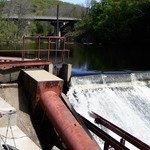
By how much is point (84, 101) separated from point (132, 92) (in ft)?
9.76

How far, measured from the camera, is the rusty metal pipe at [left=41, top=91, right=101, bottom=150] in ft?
30.2

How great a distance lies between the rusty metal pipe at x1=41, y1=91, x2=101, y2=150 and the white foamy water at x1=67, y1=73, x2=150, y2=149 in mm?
3578

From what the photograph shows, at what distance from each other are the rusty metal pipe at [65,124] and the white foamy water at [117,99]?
3.58 m

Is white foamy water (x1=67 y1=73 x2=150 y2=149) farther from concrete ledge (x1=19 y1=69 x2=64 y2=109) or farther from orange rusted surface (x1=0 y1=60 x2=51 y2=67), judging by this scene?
concrete ledge (x1=19 y1=69 x2=64 y2=109)

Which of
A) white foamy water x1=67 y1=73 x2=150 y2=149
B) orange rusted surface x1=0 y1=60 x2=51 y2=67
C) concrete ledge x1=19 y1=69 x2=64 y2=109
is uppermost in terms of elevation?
orange rusted surface x1=0 y1=60 x2=51 y2=67

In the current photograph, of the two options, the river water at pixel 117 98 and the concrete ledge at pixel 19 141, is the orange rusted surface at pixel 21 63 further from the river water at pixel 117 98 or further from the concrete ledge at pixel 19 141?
the concrete ledge at pixel 19 141

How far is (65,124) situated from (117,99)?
21.8ft

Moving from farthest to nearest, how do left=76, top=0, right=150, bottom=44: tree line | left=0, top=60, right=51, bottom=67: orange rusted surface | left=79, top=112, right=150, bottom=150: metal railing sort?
left=76, top=0, right=150, bottom=44: tree line < left=0, top=60, right=51, bottom=67: orange rusted surface < left=79, top=112, right=150, bottom=150: metal railing

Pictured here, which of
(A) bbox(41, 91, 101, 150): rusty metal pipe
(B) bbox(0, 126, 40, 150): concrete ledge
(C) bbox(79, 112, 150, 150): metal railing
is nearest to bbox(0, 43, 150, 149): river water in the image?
(C) bbox(79, 112, 150, 150): metal railing

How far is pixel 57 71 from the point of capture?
1441cm

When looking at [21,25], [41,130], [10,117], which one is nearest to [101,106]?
[41,130]

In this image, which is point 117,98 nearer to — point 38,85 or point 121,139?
point 38,85

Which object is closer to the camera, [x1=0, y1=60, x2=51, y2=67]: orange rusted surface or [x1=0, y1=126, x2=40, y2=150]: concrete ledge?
[x1=0, y1=126, x2=40, y2=150]: concrete ledge

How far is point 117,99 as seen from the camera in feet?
53.5
